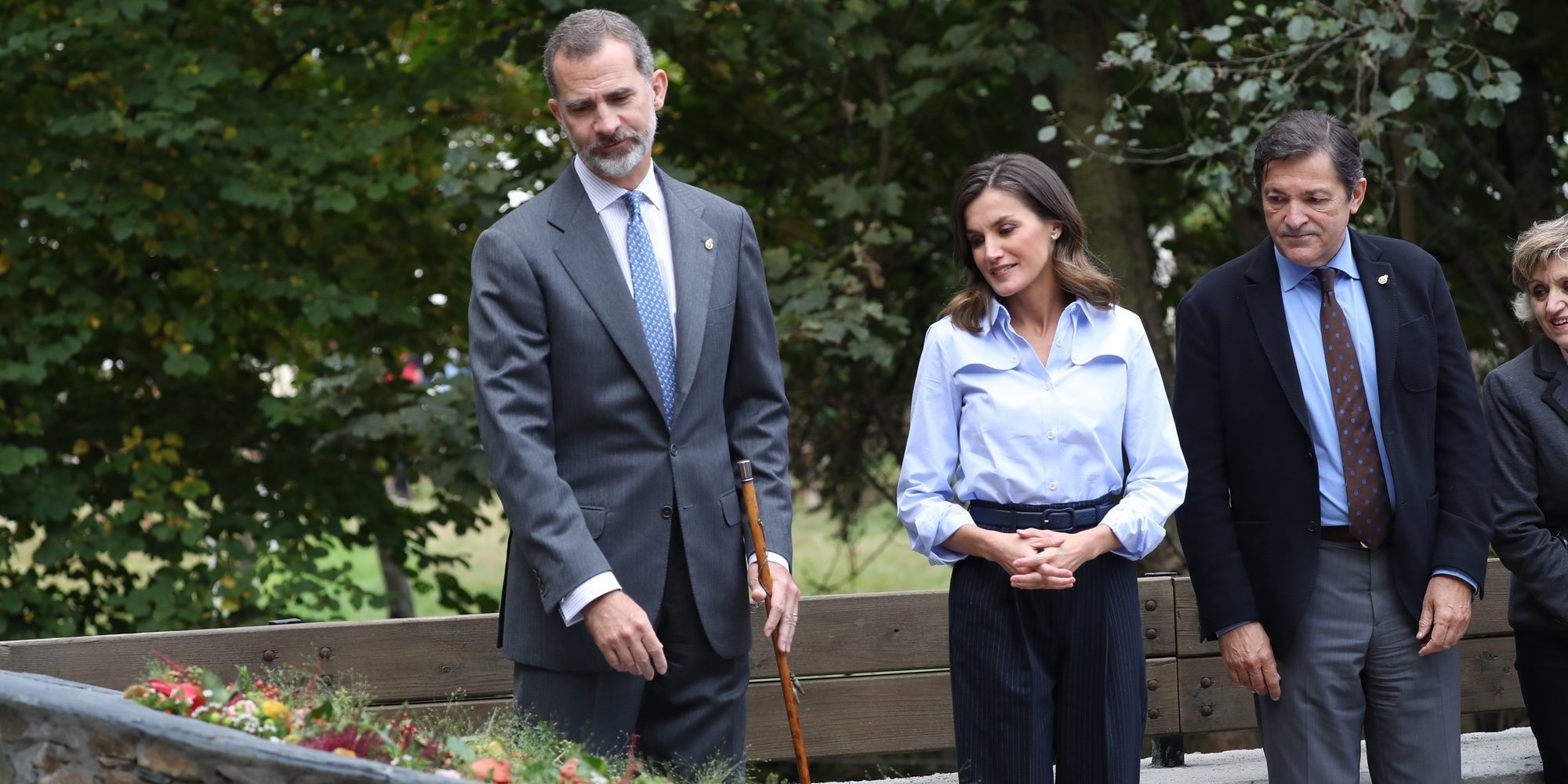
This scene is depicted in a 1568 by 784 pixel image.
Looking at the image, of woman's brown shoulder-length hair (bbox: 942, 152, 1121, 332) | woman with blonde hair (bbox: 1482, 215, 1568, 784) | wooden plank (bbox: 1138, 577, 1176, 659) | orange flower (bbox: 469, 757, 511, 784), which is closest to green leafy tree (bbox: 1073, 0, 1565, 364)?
woman with blonde hair (bbox: 1482, 215, 1568, 784)

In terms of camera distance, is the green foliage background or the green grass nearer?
the green foliage background

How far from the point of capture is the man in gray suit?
2.82 metres

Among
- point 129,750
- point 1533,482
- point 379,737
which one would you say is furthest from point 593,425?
point 1533,482

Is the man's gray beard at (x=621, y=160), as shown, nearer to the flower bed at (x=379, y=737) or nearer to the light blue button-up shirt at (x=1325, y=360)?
the flower bed at (x=379, y=737)

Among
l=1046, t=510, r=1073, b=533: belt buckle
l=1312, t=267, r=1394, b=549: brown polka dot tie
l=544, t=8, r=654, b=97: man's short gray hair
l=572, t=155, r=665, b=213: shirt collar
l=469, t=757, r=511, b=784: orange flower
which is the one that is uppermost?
l=544, t=8, r=654, b=97: man's short gray hair

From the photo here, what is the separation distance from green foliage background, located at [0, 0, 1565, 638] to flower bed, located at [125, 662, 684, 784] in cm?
315

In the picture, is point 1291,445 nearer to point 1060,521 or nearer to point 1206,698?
point 1060,521

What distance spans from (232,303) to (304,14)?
1.30 meters

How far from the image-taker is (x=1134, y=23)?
602cm

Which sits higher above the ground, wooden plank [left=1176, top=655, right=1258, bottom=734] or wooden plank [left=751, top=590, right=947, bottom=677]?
wooden plank [left=751, top=590, right=947, bottom=677]

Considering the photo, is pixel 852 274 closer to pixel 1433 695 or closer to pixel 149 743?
pixel 1433 695

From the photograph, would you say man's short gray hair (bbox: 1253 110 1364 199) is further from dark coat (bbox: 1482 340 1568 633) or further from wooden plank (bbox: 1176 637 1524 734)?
wooden plank (bbox: 1176 637 1524 734)

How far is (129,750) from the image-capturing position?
245 centimetres

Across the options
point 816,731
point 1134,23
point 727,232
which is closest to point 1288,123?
point 727,232
